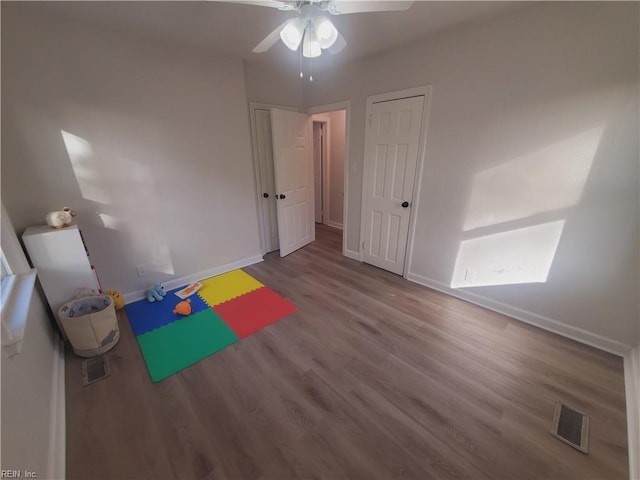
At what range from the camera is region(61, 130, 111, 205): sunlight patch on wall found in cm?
207

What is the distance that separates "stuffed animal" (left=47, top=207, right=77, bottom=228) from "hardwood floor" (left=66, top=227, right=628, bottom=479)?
1.01 meters

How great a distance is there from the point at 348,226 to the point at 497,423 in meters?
2.55

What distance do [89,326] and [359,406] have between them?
200cm

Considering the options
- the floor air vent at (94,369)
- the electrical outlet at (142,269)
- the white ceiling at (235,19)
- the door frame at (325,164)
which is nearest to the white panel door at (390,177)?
the white ceiling at (235,19)

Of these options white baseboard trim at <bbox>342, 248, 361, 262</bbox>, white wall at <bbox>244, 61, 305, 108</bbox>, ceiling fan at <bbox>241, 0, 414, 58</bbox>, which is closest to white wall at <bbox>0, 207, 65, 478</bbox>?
ceiling fan at <bbox>241, 0, 414, 58</bbox>

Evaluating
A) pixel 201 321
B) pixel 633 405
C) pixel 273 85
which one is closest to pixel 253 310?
pixel 201 321

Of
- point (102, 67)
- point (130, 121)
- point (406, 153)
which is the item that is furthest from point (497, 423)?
point (102, 67)

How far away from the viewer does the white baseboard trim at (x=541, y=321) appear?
1918 mm

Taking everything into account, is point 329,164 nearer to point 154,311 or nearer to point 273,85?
point 273,85

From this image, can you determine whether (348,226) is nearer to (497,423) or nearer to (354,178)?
(354,178)

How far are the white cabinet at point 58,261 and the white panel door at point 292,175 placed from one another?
205cm

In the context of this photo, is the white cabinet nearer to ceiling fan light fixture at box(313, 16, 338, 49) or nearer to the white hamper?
the white hamper

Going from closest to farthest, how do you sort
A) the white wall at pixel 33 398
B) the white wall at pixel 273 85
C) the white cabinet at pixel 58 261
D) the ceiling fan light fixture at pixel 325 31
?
the white wall at pixel 33 398 → the ceiling fan light fixture at pixel 325 31 → the white cabinet at pixel 58 261 → the white wall at pixel 273 85

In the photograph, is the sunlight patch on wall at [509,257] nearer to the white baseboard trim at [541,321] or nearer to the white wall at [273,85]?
the white baseboard trim at [541,321]
